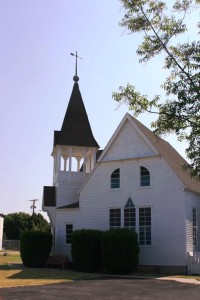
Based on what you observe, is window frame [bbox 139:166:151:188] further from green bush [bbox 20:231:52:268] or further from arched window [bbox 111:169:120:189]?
green bush [bbox 20:231:52:268]

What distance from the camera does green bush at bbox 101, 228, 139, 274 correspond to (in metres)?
24.4

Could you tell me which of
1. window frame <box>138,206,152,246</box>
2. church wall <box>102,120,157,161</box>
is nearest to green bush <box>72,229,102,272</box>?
window frame <box>138,206,152,246</box>

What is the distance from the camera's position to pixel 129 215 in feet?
91.1

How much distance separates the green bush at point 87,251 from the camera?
25828mm

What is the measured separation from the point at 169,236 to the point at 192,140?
18163 millimetres

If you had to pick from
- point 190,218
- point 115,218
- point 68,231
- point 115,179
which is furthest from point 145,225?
point 68,231

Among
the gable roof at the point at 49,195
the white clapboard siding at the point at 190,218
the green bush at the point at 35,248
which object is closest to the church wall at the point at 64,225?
the green bush at the point at 35,248

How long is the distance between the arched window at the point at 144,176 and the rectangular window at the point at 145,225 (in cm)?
160

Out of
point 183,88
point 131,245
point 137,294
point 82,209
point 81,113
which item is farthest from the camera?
point 81,113

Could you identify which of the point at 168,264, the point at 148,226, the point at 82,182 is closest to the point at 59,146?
the point at 82,182

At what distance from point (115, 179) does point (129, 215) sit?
8.59ft

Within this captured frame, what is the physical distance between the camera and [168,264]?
84.1ft

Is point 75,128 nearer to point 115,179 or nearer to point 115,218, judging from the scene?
point 115,179

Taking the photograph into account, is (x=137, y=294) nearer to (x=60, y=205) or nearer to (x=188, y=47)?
(x=188, y=47)
